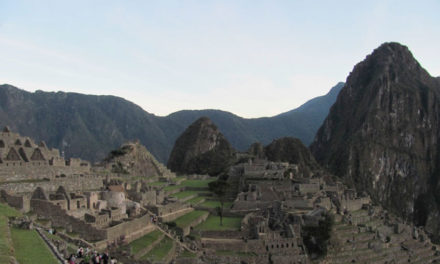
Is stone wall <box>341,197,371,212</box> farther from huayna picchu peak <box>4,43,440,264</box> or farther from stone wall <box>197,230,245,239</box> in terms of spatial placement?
stone wall <box>197,230,245,239</box>

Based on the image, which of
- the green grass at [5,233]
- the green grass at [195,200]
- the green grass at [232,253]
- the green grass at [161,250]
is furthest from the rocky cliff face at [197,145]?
the green grass at [5,233]

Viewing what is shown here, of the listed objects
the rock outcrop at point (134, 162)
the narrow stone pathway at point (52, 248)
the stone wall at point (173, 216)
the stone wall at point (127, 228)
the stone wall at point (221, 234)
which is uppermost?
the rock outcrop at point (134, 162)

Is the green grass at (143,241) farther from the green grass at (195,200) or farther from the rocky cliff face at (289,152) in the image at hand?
the rocky cliff face at (289,152)

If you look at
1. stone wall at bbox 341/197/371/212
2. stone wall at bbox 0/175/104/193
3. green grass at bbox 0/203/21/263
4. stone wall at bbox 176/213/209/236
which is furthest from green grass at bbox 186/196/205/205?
green grass at bbox 0/203/21/263

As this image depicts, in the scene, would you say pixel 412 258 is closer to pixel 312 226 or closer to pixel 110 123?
pixel 312 226

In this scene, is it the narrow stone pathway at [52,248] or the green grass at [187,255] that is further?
the green grass at [187,255]

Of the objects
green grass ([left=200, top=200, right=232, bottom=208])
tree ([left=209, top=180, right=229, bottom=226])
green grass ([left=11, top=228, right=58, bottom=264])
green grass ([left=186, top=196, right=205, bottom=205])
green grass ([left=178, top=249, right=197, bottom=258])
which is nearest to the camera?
green grass ([left=11, top=228, right=58, bottom=264])

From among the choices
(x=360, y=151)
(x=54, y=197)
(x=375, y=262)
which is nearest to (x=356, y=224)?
(x=375, y=262)
